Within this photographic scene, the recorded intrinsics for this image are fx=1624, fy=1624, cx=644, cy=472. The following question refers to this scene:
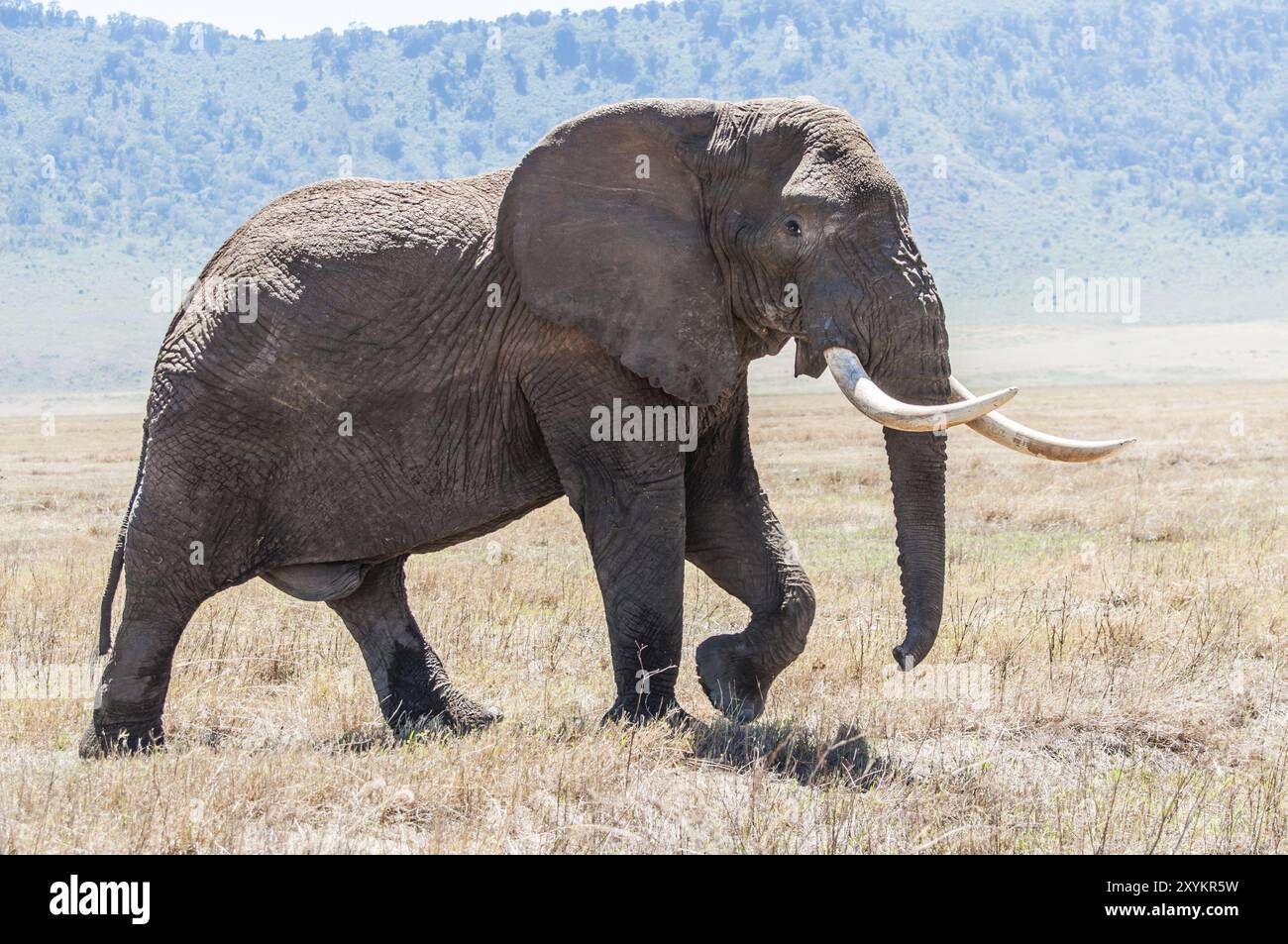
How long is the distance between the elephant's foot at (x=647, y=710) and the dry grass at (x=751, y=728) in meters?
0.17

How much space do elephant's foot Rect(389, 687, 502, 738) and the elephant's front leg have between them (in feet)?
3.91

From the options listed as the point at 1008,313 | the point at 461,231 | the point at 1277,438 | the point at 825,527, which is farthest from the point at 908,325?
the point at 1008,313

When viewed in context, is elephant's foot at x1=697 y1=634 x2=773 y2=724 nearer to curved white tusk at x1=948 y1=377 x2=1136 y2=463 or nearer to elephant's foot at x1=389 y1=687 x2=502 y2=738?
elephant's foot at x1=389 y1=687 x2=502 y2=738

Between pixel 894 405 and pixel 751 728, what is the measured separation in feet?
5.94

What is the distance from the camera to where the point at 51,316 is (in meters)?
129

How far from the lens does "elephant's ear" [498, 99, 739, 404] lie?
7.59 m

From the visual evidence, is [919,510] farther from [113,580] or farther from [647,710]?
[113,580]

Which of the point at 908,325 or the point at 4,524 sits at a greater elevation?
the point at 908,325

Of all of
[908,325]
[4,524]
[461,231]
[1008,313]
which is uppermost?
[1008,313]

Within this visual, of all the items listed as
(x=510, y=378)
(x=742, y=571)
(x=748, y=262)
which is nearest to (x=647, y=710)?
(x=742, y=571)

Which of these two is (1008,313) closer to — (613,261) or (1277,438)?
(1277,438)

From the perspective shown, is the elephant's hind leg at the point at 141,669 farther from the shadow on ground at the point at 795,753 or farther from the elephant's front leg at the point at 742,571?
the shadow on ground at the point at 795,753

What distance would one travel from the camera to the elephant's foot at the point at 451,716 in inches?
324

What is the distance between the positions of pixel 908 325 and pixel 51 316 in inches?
5186
